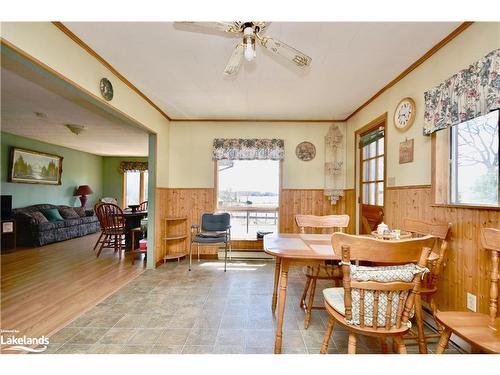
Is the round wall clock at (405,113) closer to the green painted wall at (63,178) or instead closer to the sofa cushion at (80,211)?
the green painted wall at (63,178)

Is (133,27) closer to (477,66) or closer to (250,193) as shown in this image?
(477,66)

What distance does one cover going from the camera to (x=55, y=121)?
413 cm

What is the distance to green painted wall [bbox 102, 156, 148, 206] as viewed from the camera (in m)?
7.76

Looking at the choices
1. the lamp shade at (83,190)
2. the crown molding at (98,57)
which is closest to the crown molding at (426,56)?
the crown molding at (98,57)

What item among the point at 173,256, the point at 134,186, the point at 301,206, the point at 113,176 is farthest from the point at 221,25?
the point at 113,176

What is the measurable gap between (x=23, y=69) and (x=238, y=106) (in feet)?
7.82

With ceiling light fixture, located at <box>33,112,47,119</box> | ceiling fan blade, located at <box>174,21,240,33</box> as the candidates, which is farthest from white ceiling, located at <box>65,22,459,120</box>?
ceiling light fixture, located at <box>33,112,47,119</box>

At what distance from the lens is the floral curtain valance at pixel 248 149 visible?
4.07 meters

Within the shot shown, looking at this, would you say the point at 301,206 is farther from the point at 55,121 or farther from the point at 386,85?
the point at 55,121

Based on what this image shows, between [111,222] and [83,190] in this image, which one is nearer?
[111,222]

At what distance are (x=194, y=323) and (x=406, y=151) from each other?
104 inches

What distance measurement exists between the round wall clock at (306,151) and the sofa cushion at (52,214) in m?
5.48

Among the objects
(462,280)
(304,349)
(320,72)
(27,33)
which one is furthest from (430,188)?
(27,33)

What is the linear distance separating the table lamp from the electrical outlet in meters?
7.92
